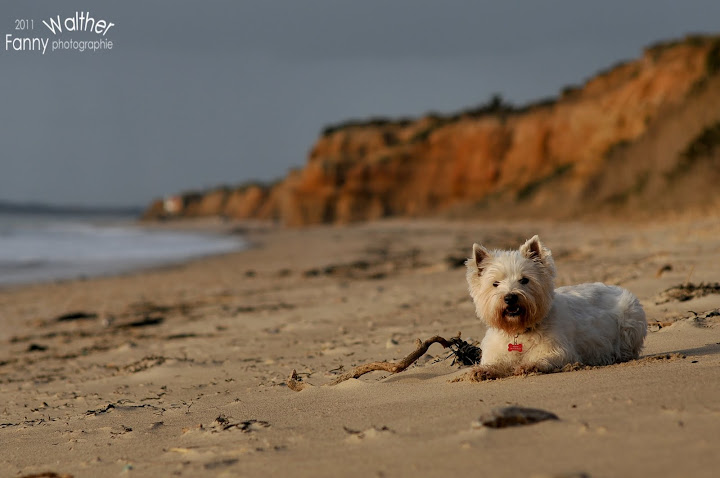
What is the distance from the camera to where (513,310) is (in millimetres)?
4516

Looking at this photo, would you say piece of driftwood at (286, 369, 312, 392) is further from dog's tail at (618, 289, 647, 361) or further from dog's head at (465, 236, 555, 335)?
dog's tail at (618, 289, 647, 361)

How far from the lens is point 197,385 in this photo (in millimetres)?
5961

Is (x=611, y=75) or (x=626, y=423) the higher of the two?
(x=611, y=75)

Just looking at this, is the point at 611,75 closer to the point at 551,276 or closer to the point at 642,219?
the point at 642,219

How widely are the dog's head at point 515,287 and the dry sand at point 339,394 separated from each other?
0.41 m

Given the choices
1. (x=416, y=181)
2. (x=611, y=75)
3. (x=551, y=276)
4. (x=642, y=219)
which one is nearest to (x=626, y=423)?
(x=551, y=276)

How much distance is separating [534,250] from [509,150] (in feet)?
151

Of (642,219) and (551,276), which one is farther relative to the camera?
(642,219)

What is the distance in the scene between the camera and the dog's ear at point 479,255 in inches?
189

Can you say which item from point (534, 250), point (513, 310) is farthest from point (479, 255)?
point (513, 310)

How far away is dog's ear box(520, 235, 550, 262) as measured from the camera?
4.75m

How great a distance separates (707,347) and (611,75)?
133 ft

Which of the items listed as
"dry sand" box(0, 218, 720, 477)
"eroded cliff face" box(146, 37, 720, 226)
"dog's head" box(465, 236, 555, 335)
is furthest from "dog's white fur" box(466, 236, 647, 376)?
"eroded cliff face" box(146, 37, 720, 226)

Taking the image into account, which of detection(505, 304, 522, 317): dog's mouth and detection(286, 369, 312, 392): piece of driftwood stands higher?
detection(505, 304, 522, 317): dog's mouth
